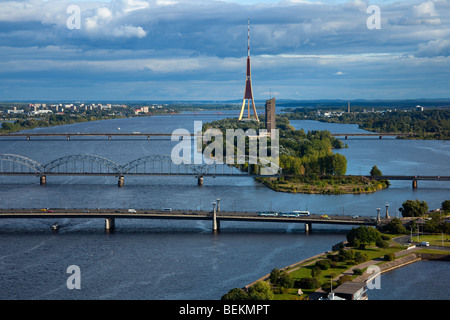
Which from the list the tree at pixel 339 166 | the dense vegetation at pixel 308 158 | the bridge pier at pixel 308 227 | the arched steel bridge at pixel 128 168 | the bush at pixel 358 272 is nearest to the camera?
the bush at pixel 358 272

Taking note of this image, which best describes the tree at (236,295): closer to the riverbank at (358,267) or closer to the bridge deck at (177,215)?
the riverbank at (358,267)

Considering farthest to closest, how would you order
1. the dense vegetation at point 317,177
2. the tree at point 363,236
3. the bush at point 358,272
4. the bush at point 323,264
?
the dense vegetation at point 317,177 → the tree at point 363,236 → the bush at point 323,264 → the bush at point 358,272

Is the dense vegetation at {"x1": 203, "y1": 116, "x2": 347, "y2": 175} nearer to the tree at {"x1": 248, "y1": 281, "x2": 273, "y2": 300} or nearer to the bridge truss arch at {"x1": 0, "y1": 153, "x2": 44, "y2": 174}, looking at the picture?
the bridge truss arch at {"x1": 0, "y1": 153, "x2": 44, "y2": 174}

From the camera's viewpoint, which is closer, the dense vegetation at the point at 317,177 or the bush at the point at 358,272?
the bush at the point at 358,272

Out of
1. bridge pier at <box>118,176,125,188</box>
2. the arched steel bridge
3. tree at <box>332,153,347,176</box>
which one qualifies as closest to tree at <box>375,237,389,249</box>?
the arched steel bridge

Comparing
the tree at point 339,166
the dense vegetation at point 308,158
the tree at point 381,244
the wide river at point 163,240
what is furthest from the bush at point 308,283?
the tree at point 339,166

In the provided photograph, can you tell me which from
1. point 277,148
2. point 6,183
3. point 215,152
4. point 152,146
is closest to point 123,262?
point 6,183
